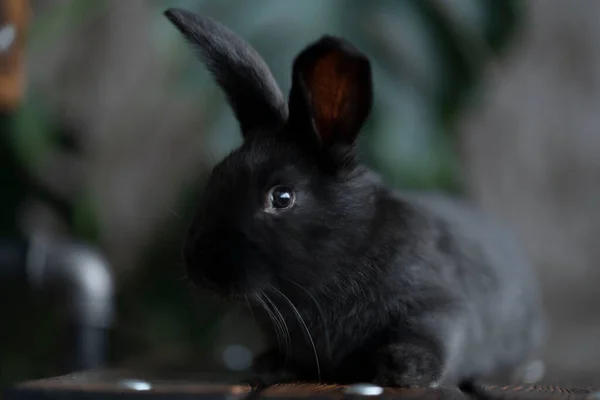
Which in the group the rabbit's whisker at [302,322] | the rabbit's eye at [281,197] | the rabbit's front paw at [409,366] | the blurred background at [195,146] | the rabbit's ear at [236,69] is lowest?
the rabbit's front paw at [409,366]

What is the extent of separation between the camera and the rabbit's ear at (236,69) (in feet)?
3.35

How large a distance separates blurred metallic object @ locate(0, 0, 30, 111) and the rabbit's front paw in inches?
46.1

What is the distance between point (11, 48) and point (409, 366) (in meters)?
1.24

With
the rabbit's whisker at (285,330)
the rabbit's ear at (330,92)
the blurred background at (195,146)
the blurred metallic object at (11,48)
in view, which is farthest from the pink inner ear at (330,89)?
the blurred metallic object at (11,48)

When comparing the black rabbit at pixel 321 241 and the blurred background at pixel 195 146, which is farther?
the blurred background at pixel 195 146

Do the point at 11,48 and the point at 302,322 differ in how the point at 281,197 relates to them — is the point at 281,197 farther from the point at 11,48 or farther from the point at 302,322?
the point at 11,48

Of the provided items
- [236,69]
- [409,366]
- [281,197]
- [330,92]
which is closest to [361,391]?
[409,366]

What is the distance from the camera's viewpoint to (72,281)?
1.62 meters

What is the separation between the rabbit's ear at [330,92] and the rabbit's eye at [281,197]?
8 centimetres

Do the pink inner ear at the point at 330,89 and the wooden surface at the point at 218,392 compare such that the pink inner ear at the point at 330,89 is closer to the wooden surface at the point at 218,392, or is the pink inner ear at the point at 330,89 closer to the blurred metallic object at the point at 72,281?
the wooden surface at the point at 218,392

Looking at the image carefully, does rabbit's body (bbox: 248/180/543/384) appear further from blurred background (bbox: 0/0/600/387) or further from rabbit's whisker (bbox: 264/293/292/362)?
blurred background (bbox: 0/0/600/387)

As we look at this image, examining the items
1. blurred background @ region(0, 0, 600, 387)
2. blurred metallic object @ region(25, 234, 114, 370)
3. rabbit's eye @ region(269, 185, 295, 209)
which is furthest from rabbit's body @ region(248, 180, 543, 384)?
blurred metallic object @ region(25, 234, 114, 370)

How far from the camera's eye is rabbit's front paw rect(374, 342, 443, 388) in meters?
0.93

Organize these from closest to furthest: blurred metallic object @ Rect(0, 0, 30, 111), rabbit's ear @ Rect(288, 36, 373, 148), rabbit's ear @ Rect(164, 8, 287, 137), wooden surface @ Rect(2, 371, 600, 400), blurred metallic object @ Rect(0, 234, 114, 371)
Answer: wooden surface @ Rect(2, 371, 600, 400) < rabbit's ear @ Rect(288, 36, 373, 148) < rabbit's ear @ Rect(164, 8, 287, 137) < blurred metallic object @ Rect(0, 234, 114, 371) < blurred metallic object @ Rect(0, 0, 30, 111)
